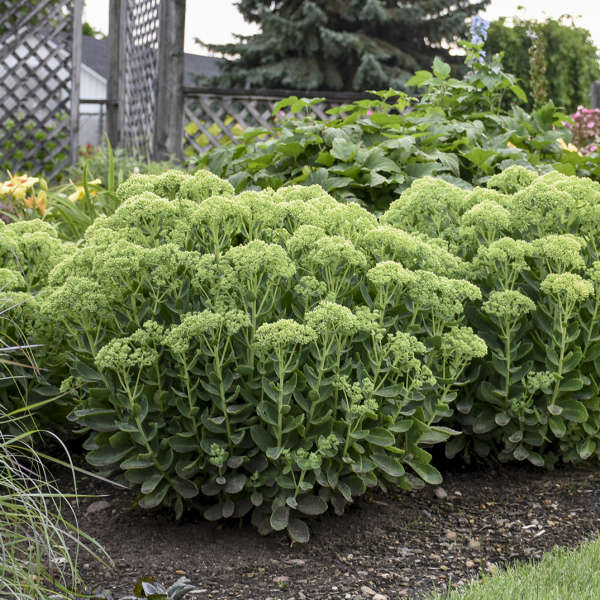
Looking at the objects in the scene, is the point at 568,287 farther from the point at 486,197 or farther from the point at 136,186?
the point at 136,186

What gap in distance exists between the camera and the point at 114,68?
1099 centimetres

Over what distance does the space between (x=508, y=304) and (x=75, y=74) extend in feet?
25.8

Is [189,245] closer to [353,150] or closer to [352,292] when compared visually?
[352,292]

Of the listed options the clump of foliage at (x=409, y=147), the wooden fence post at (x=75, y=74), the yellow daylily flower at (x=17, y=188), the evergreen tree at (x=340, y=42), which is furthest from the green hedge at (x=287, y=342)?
the evergreen tree at (x=340, y=42)

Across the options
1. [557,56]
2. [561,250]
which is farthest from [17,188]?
[557,56]

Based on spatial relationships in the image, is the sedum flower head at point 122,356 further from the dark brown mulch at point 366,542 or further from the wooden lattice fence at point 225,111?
the wooden lattice fence at point 225,111

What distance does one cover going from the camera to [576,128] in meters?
8.43

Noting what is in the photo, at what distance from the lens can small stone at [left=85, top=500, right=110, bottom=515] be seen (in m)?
2.63

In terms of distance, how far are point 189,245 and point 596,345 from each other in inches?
60.6

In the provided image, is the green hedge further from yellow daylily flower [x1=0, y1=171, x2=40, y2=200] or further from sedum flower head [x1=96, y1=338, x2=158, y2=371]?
yellow daylily flower [x1=0, y1=171, x2=40, y2=200]

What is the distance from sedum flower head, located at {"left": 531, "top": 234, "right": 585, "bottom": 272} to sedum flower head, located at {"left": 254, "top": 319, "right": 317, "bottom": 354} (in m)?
1.03

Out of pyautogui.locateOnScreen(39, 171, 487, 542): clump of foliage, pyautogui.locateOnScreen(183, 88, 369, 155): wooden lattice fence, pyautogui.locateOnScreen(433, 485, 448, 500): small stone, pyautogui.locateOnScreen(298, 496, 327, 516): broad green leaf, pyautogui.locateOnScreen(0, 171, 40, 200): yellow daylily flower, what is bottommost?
pyautogui.locateOnScreen(433, 485, 448, 500): small stone

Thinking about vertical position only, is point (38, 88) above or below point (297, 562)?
above

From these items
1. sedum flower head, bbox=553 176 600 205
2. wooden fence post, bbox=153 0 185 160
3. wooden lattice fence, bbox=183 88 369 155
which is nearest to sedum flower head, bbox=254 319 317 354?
sedum flower head, bbox=553 176 600 205
